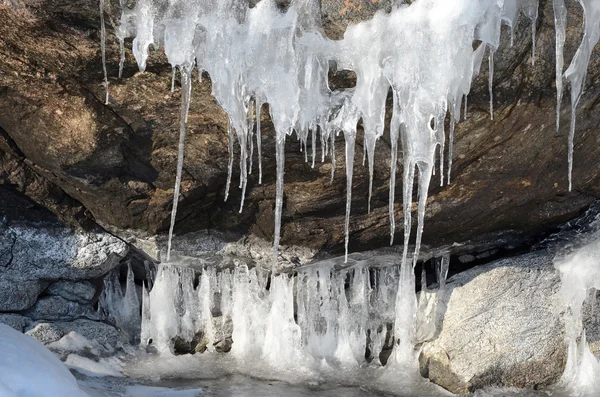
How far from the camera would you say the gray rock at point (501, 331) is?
7.00 metres

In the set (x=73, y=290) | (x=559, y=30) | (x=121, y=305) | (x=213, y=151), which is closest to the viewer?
(x=559, y=30)

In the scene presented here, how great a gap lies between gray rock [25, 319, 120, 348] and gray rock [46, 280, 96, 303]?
0.79 feet

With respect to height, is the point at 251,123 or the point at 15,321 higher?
the point at 251,123

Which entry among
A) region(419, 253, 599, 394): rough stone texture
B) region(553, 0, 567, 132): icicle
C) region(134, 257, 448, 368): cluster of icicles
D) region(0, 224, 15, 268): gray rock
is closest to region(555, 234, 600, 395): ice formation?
region(419, 253, 599, 394): rough stone texture

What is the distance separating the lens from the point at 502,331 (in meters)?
7.20

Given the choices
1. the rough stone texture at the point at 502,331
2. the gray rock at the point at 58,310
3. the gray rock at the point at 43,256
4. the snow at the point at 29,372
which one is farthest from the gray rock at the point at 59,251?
the rough stone texture at the point at 502,331

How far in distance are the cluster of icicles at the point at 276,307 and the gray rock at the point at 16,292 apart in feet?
3.90

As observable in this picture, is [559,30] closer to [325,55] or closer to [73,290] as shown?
[325,55]

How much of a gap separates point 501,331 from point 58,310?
4.39 metres

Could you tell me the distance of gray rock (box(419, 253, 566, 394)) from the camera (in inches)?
276

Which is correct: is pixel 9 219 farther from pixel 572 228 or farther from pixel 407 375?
pixel 572 228

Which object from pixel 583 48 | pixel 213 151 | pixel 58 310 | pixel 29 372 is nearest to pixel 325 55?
pixel 213 151

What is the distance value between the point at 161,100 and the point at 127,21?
0.93 m

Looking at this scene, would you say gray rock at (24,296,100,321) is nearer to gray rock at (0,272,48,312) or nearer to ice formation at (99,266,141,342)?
gray rock at (0,272,48,312)
